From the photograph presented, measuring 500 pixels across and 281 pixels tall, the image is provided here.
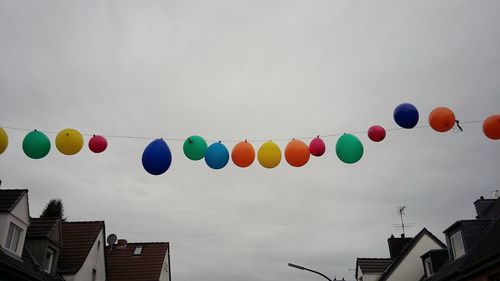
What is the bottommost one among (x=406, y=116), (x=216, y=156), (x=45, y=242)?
(x=216, y=156)

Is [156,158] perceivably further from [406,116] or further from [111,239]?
[111,239]

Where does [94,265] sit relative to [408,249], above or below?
below

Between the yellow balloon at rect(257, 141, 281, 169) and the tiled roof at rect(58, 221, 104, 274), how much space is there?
51.5 feet

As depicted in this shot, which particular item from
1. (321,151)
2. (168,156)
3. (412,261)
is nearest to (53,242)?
(168,156)

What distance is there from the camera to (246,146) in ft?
33.4

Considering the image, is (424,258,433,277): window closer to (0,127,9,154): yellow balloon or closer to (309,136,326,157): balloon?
(309,136,326,157): balloon

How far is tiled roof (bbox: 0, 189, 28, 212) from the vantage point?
56.4 ft

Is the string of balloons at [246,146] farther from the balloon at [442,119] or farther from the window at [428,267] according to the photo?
the window at [428,267]

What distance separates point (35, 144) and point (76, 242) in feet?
51.6

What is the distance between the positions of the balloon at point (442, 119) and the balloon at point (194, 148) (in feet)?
16.4

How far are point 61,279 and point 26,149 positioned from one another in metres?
13.7

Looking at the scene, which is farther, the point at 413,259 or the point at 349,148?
the point at 413,259

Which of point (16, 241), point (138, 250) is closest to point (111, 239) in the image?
point (138, 250)

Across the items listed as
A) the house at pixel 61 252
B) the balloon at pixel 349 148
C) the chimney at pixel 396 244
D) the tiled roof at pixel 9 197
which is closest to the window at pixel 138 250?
the house at pixel 61 252
